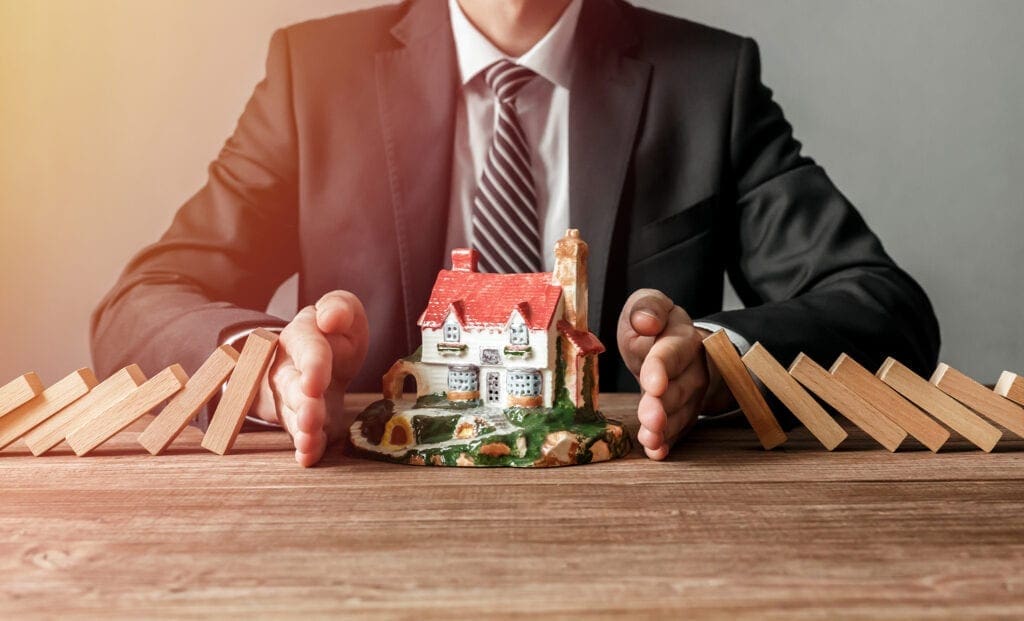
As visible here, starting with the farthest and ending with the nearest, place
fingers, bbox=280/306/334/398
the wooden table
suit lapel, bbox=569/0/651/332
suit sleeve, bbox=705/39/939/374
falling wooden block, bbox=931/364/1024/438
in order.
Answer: suit lapel, bbox=569/0/651/332, suit sleeve, bbox=705/39/939/374, falling wooden block, bbox=931/364/1024/438, fingers, bbox=280/306/334/398, the wooden table

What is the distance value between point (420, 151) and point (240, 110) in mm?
356

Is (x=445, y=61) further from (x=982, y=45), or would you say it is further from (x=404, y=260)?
(x=982, y=45)

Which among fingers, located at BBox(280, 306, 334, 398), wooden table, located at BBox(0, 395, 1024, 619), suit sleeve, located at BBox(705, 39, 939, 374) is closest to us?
wooden table, located at BBox(0, 395, 1024, 619)

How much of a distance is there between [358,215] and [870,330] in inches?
33.9

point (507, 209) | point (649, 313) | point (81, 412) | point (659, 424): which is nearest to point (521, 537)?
point (659, 424)

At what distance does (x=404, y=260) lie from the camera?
1490mm

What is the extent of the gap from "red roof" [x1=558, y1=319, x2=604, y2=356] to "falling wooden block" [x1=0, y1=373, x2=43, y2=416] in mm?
621

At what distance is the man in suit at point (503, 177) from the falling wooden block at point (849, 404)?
489mm

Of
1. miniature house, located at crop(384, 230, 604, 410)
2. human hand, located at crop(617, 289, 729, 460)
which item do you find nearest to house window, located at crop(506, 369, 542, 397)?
miniature house, located at crop(384, 230, 604, 410)

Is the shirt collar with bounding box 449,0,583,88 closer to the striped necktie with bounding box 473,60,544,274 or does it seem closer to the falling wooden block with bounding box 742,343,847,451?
the striped necktie with bounding box 473,60,544,274

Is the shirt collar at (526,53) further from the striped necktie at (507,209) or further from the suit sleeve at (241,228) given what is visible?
the suit sleeve at (241,228)

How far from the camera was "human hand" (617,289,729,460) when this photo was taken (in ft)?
2.92

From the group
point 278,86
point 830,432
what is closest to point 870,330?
point 830,432

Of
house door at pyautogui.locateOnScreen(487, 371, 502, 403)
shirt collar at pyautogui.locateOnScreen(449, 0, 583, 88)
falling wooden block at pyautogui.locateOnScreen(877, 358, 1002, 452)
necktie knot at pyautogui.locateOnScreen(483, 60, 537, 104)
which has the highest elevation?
shirt collar at pyautogui.locateOnScreen(449, 0, 583, 88)
